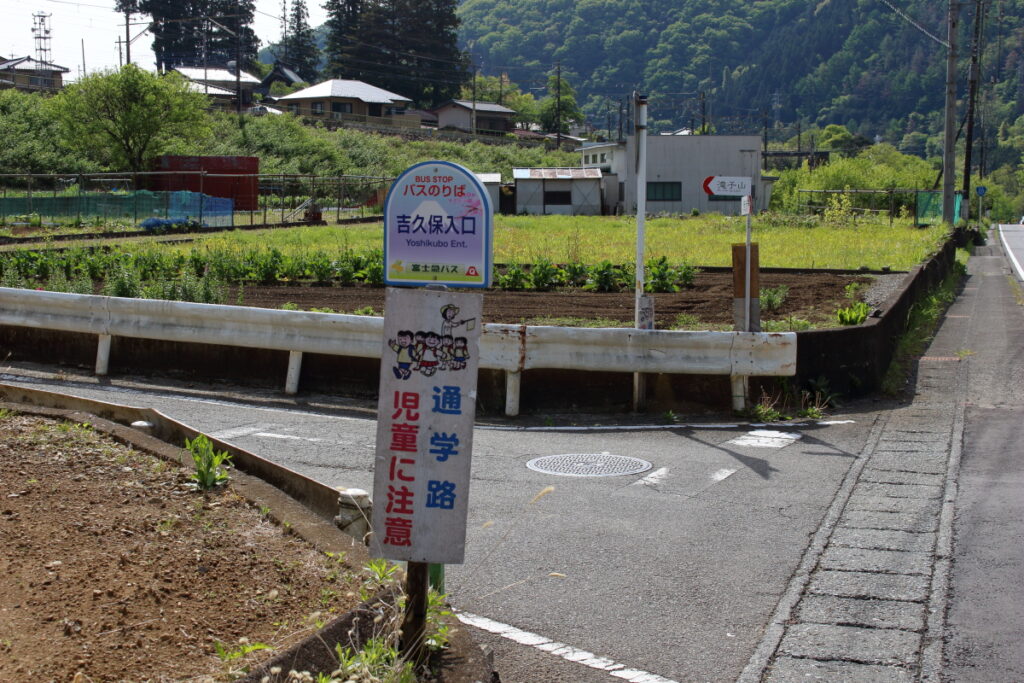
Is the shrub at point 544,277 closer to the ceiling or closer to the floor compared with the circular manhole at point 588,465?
closer to the ceiling

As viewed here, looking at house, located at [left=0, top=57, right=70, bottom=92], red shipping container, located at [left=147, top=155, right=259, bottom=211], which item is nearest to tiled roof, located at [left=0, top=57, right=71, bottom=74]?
house, located at [left=0, top=57, right=70, bottom=92]

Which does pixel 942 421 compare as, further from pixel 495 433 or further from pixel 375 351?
pixel 375 351

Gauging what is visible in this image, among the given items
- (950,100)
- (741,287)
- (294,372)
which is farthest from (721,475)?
(950,100)

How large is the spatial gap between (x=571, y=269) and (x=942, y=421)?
10.0 metres

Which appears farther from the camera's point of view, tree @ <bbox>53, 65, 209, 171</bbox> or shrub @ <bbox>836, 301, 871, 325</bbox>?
tree @ <bbox>53, 65, 209, 171</bbox>

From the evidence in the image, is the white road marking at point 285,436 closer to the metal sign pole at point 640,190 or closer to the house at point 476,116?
the metal sign pole at point 640,190

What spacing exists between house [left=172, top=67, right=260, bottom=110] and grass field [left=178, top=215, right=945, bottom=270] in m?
52.4

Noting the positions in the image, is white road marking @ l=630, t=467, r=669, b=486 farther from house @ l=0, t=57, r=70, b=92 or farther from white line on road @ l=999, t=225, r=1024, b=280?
house @ l=0, t=57, r=70, b=92

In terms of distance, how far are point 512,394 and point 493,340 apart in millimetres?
583

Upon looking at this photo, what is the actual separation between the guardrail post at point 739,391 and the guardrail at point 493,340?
10mm

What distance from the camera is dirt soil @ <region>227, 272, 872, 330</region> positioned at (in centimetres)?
1495

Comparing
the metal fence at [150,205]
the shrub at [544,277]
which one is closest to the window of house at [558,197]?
the metal fence at [150,205]

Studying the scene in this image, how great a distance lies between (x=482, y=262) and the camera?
407 cm

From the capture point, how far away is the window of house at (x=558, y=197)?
210ft
